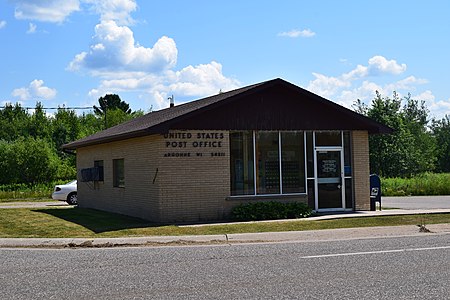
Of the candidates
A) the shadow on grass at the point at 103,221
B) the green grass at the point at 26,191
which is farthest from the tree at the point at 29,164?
the shadow on grass at the point at 103,221

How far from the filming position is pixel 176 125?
18328mm

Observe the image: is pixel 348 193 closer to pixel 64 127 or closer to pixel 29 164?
pixel 29 164

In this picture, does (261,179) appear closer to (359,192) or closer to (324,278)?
(359,192)

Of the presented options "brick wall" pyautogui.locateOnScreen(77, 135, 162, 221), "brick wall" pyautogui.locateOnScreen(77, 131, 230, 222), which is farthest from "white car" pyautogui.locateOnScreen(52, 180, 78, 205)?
"brick wall" pyautogui.locateOnScreen(77, 131, 230, 222)

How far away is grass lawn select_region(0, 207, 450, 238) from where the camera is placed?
16.1 m

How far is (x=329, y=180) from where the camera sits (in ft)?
67.6

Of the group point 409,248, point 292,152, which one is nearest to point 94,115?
point 292,152

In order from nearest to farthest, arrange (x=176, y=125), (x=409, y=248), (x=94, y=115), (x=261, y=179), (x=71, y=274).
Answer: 1. (x=71, y=274)
2. (x=409, y=248)
3. (x=176, y=125)
4. (x=261, y=179)
5. (x=94, y=115)

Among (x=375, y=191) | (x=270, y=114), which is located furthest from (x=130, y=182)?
(x=375, y=191)

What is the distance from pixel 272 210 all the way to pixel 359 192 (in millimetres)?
3667

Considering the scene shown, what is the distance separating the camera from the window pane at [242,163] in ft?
63.6

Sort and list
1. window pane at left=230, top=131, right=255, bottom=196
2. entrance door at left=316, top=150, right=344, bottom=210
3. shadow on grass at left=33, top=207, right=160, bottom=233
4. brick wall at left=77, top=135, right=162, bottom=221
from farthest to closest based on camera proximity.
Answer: entrance door at left=316, top=150, right=344, bottom=210 → window pane at left=230, top=131, right=255, bottom=196 → brick wall at left=77, top=135, right=162, bottom=221 → shadow on grass at left=33, top=207, right=160, bottom=233

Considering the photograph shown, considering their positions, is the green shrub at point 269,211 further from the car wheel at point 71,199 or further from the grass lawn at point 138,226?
the car wheel at point 71,199

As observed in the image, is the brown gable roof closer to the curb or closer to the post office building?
the post office building
